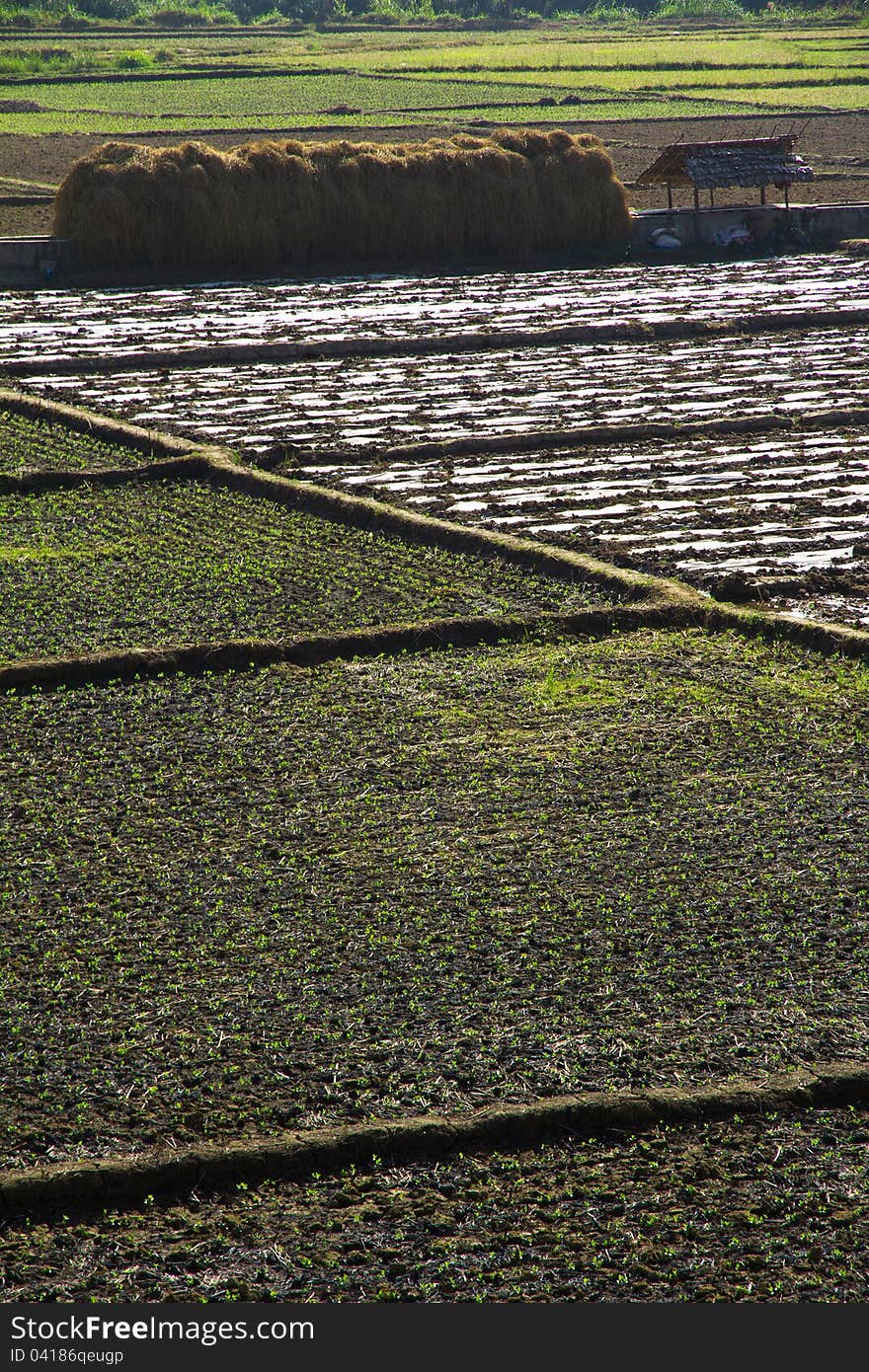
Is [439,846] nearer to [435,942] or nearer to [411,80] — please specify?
[435,942]

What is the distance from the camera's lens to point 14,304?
15570 mm

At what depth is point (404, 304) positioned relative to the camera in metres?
15.3

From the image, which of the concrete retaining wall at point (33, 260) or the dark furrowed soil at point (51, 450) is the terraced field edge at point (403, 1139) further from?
the concrete retaining wall at point (33, 260)

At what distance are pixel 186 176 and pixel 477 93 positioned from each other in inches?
766

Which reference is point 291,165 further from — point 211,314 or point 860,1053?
point 860,1053

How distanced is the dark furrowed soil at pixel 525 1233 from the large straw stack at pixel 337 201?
14.5 metres

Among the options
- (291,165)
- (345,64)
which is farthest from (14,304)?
(345,64)

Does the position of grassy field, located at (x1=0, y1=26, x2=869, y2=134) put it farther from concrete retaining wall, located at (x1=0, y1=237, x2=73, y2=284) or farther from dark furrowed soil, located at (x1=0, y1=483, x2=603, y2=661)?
A: dark furrowed soil, located at (x1=0, y1=483, x2=603, y2=661)


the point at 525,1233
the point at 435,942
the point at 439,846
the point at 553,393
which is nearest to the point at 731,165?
the point at 553,393

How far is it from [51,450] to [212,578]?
3.00 metres

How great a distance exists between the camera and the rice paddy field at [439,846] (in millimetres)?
3367

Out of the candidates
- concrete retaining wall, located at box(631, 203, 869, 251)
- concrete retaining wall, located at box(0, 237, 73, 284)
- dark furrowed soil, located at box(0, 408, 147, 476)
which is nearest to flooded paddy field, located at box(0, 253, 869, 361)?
concrete retaining wall, located at box(0, 237, 73, 284)

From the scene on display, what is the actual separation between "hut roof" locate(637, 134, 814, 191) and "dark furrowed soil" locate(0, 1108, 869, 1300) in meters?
15.9

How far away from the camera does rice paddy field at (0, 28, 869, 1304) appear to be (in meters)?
3.37
